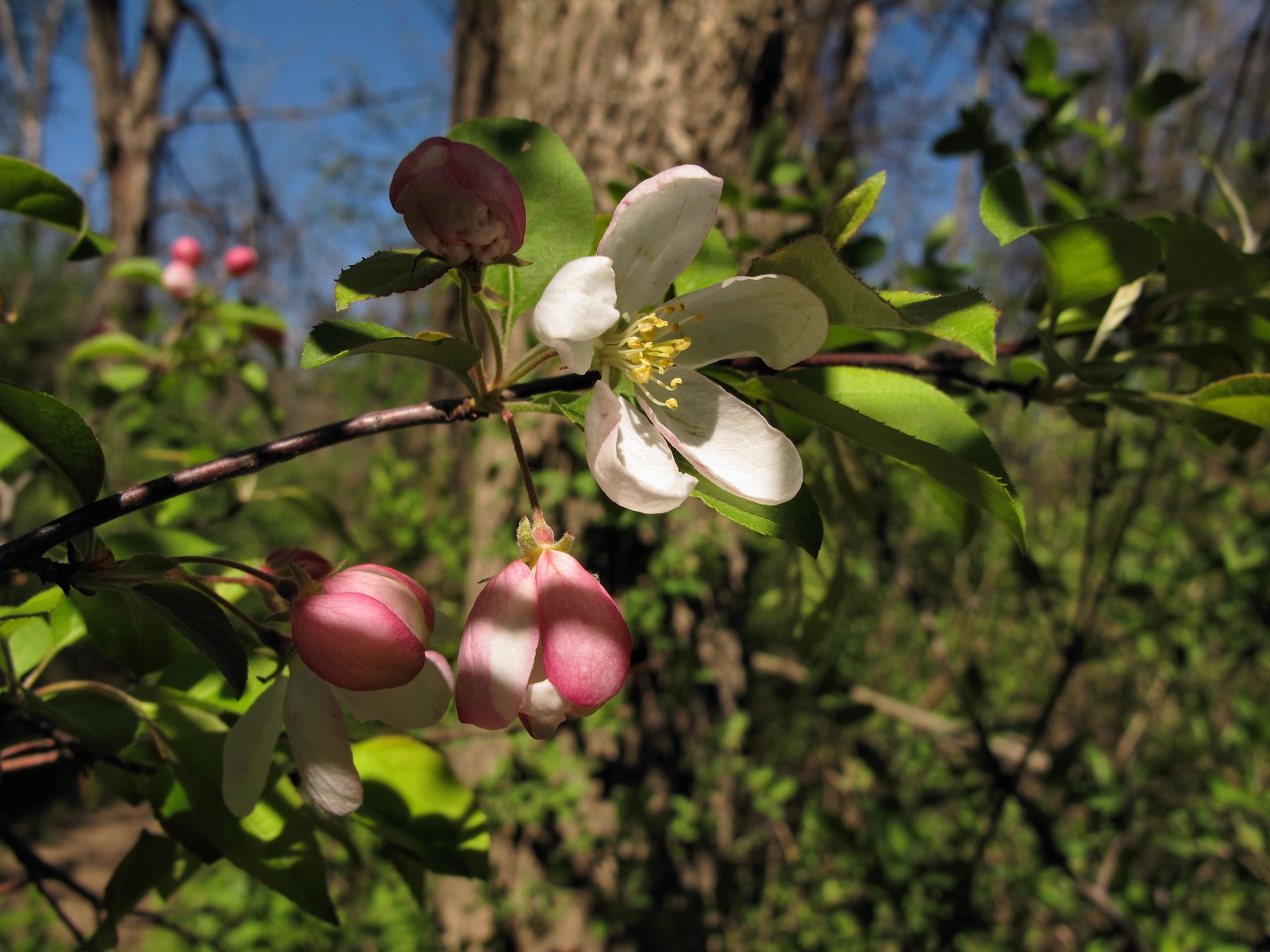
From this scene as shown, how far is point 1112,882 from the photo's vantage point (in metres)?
1.79

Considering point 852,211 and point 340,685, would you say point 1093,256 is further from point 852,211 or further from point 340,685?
point 340,685

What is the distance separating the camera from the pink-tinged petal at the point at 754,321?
0.50 meters

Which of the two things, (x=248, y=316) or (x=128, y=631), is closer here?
(x=128, y=631)

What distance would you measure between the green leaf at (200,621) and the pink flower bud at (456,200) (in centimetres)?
25

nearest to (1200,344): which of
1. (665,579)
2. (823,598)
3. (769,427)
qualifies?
(823,598)

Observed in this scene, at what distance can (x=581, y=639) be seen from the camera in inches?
19.4

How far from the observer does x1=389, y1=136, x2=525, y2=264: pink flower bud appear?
47 centimetres

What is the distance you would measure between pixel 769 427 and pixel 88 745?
0.59m

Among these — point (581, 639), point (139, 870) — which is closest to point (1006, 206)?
point (581, 639)

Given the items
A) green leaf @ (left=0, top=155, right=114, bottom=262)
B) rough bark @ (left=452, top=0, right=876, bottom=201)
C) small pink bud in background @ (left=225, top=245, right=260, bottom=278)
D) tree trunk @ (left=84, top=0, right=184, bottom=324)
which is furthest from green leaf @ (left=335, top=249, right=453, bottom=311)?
tree trunk @ (left=84, top=0, right=184, bottom=324)

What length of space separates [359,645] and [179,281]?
1.66 metres

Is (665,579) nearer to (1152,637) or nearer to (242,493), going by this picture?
(242,493)

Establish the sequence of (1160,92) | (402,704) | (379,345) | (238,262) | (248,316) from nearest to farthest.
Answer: (379,345)
(402,704)
(1160,92)
(248,316)
(238,262)

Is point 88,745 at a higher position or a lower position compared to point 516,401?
lower
